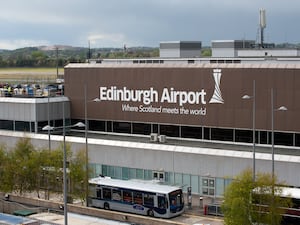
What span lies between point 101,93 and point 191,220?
69.9 ft

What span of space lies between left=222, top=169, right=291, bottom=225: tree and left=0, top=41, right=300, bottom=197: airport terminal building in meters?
7.60

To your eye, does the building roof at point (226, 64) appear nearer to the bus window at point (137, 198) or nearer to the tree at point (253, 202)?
the tree at point (253, 202)

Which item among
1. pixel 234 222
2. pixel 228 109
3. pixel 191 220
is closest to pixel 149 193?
pixel 191 220

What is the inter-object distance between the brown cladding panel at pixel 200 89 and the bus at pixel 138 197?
994 cm

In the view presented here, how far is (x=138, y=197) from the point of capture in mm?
40281

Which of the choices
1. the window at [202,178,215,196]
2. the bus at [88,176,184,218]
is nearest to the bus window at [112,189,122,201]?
the bus at [88,176,184,218]

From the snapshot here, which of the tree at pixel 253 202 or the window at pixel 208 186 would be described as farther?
the window at pixel 208 186

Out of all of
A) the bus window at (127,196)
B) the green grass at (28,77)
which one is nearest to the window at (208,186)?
the bus window at (127,196)

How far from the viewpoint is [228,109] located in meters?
48.6

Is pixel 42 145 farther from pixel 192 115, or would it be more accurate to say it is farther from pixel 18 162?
pixel 192 115

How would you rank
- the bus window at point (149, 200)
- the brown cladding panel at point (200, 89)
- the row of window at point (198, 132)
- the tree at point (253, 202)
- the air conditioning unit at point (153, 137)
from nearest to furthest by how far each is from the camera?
the tree at point (253, 202)
the bus window at point (149, 200)
the brown cladding panel at point (200, 89)
the row of window at point (198, 132)
the air conditioning unit at point (153, 137)

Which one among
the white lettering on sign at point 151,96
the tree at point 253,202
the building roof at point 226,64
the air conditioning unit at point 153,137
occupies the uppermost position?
the building roof at point 226,64

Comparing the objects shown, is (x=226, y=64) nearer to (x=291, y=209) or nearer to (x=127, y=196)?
(x=127, y=196)

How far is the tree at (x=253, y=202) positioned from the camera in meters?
33.2
